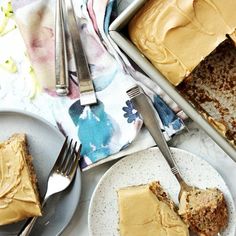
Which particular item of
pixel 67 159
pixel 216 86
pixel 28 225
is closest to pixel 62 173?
pixel 67 159

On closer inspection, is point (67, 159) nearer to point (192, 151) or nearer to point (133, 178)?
point (133, 178)

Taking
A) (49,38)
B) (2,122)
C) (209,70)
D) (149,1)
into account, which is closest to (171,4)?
(149,1)

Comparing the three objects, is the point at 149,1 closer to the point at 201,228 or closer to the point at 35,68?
the point at 35,68

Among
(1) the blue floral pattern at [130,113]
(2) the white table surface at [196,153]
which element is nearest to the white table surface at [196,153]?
(2) the white table surface at [196,153]

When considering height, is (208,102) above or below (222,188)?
above

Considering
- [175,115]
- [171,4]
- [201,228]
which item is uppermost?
[171,4]

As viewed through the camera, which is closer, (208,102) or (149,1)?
(149,1)
